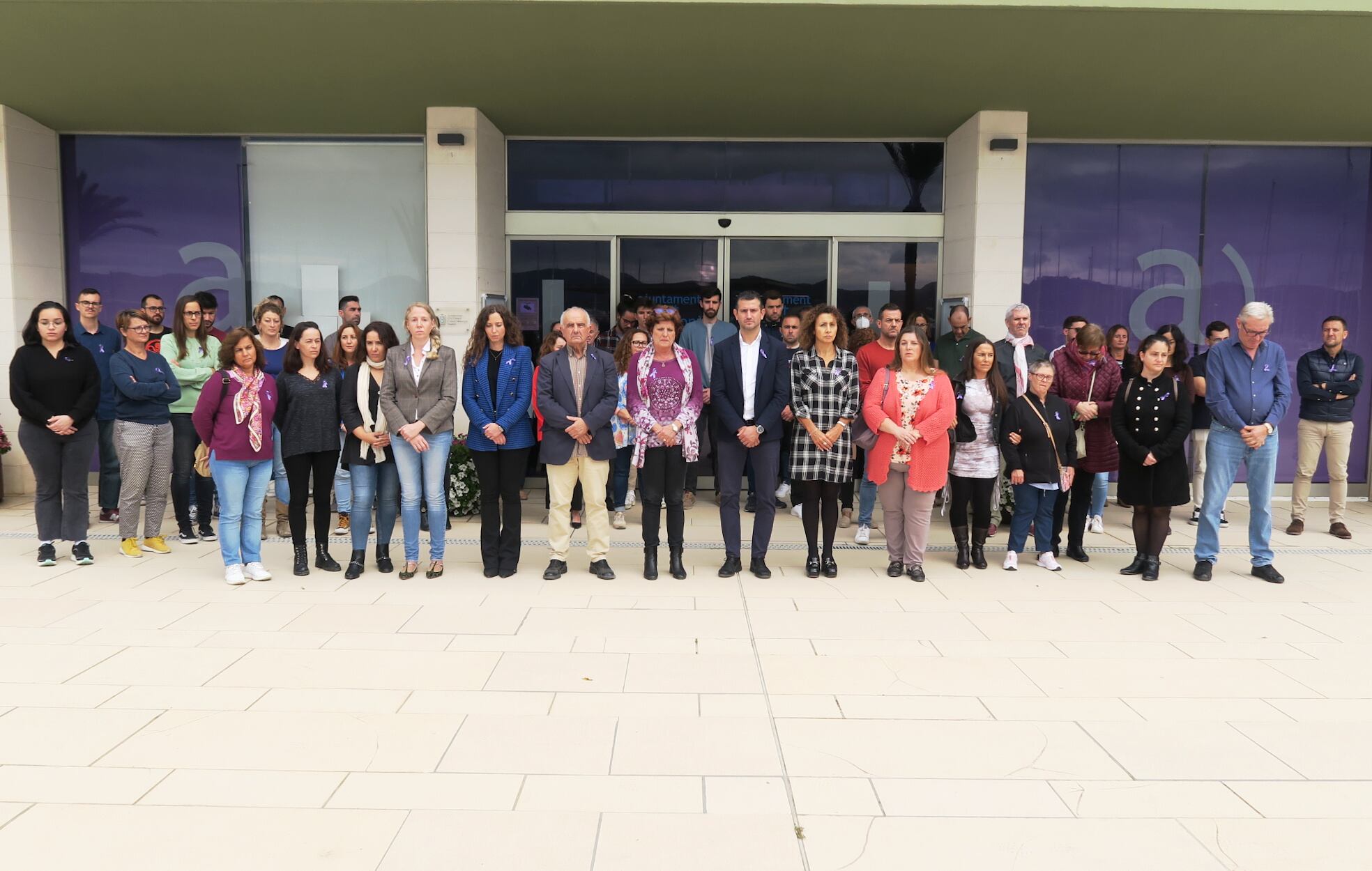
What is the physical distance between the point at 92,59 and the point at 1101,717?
8687mm

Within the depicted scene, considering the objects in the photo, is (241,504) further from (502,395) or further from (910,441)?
(910,441)

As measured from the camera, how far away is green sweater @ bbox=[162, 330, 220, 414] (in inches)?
277

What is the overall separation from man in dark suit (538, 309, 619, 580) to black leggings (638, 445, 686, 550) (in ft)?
0.90

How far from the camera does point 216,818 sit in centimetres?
286

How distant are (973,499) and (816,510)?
3.93 ft

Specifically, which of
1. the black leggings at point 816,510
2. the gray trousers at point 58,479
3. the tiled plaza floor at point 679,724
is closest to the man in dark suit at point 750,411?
the black leggings at point 816,510

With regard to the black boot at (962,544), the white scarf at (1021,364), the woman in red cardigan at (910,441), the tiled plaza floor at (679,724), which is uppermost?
the white scarf at (1021,364)

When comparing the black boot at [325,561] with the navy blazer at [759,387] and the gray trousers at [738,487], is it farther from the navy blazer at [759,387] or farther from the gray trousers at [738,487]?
the navy blazer at [759,387]

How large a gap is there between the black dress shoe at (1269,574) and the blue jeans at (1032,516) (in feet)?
4.48

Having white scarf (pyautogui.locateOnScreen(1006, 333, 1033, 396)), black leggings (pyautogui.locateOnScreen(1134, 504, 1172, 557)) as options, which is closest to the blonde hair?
white scarf (pyautogui.locateOnScreen(1006, 333, 1033, 396))

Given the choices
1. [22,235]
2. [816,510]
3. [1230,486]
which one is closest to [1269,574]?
[1230,486]

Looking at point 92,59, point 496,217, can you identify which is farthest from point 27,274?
point 496,217

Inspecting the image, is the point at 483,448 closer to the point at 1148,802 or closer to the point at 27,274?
the point at 1148,802

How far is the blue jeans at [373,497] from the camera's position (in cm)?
603
